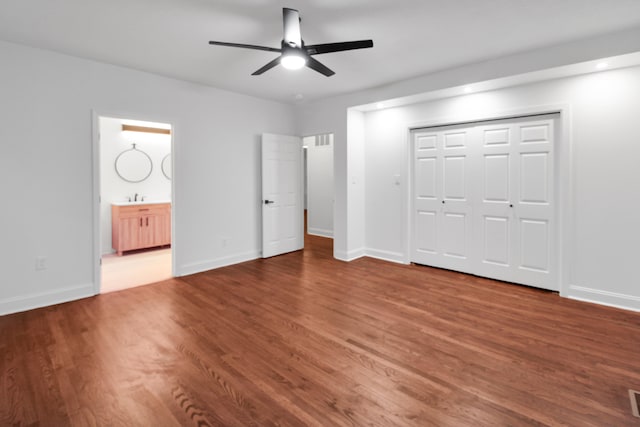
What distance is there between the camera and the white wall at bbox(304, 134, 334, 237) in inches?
309

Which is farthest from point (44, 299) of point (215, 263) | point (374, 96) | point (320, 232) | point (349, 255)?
point (320, 232)

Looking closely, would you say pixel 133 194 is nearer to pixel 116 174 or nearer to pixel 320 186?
pixel 116 174

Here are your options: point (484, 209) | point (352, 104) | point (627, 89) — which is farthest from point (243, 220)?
point (627, 89)

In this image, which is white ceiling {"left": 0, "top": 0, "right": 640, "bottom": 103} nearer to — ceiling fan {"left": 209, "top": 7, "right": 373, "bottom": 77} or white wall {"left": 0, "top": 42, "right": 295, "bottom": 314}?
ceiling fan {"left": 209, "top": 7, "right": 373, "bottom": 77}

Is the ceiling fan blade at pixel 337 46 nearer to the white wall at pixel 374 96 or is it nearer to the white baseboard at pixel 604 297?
the white wall at pixel 374 96

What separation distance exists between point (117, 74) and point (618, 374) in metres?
5.60

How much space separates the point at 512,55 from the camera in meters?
3.63

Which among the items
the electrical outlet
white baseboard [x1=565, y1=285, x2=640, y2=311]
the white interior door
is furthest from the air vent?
the electrical outlet

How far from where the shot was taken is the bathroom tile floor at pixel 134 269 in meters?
4.30

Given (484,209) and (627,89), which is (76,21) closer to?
(484,209)

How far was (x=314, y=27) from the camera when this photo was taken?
297cm

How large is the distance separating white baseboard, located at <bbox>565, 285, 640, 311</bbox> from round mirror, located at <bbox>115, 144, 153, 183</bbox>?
23.4 ft

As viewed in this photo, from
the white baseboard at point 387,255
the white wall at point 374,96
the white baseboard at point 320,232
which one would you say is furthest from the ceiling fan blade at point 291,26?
the white baseboard at point 320,232

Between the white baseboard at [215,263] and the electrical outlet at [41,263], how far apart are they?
4.78 ft
